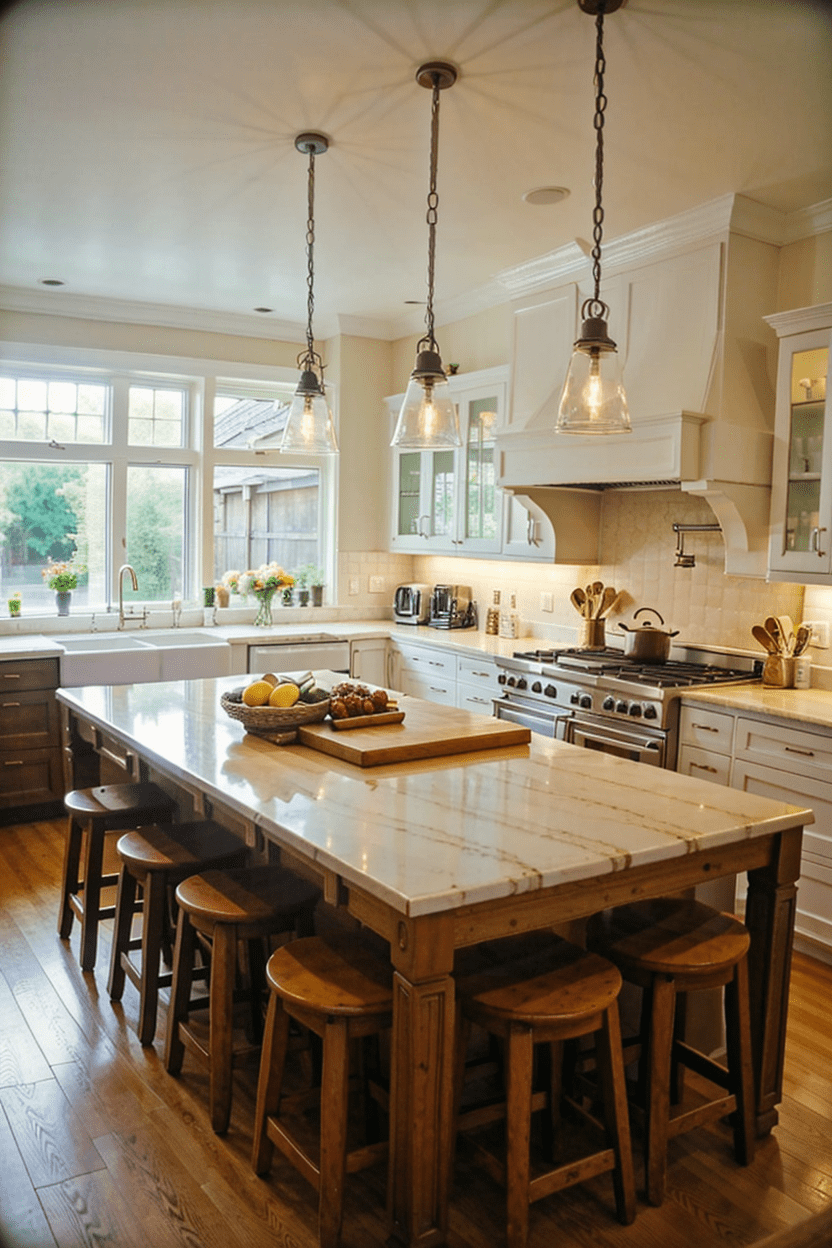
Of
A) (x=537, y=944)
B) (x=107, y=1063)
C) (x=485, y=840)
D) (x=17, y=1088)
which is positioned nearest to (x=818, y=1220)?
(x=537, y=944)

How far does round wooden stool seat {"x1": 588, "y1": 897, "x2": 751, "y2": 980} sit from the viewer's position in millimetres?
2143

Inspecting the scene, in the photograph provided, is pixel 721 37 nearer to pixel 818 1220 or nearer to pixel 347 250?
pixel 347 250

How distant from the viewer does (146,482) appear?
6184 millimetres

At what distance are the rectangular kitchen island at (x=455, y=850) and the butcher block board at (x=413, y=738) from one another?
4cm

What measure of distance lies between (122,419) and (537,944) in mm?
4878

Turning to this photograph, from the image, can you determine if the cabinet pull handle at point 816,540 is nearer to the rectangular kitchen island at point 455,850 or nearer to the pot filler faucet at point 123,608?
the rectangular kitchen island at point 455,850

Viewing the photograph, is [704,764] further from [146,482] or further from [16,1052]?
[146,482]

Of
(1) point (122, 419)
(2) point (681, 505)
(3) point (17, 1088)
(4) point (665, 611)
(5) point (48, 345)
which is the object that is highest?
(5) point (48, 345)

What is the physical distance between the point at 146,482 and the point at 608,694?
3.53m

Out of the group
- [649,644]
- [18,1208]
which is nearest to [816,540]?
[649,644]

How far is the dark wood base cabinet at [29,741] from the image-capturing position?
196 inches

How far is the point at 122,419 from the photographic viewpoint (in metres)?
6.03

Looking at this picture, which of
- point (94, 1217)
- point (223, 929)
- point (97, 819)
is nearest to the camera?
point (94, 1217)

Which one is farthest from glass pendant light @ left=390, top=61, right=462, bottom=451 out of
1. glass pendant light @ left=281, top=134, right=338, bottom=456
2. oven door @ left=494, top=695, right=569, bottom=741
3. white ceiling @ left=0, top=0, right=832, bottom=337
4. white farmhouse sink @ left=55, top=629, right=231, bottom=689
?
white farmhouse sink @ left=55, top=629, right=231, bottom=689
